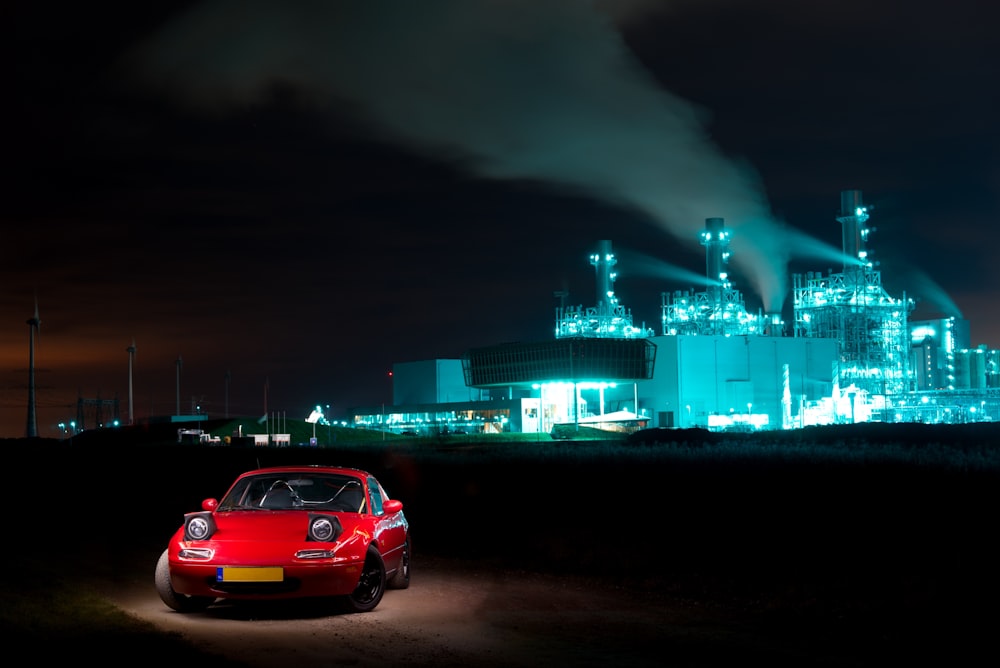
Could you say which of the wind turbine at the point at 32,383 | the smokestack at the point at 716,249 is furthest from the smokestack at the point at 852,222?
the wind turbine at the point at 32,383

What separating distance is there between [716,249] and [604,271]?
62.5ft

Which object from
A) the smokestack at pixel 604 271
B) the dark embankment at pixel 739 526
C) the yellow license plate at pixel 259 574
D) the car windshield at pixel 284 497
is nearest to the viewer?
the yellow license plate at pixel 259 574

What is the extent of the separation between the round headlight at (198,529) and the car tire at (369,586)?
5.91ft

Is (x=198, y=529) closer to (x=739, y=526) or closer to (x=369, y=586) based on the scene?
(x=369, y=586)

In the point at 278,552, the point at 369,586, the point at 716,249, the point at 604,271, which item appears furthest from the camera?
the point at 604,271

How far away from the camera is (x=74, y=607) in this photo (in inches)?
488

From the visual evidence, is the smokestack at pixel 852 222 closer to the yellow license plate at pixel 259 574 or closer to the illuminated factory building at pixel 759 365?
the illuminated factory building at pixel 759 365

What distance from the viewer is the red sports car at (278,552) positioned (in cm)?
1202

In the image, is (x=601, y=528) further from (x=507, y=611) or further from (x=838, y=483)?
(x=507, y=611)

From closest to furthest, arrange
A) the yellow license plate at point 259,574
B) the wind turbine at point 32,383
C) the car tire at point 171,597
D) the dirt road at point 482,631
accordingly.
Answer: the dirt road at point 482,631, the yellow license plate at point 259,574, the car tire at point 171,597, the wind turbine at point 32,383

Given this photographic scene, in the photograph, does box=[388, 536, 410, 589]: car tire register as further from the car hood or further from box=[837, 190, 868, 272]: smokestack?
box=[837, 190, 868, 272]: smokestack

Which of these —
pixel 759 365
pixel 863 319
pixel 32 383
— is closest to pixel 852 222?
pixel 863 319

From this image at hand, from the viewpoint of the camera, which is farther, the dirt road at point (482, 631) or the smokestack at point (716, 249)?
the smokestack at point (716, 249)

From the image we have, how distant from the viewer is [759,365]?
133 m
